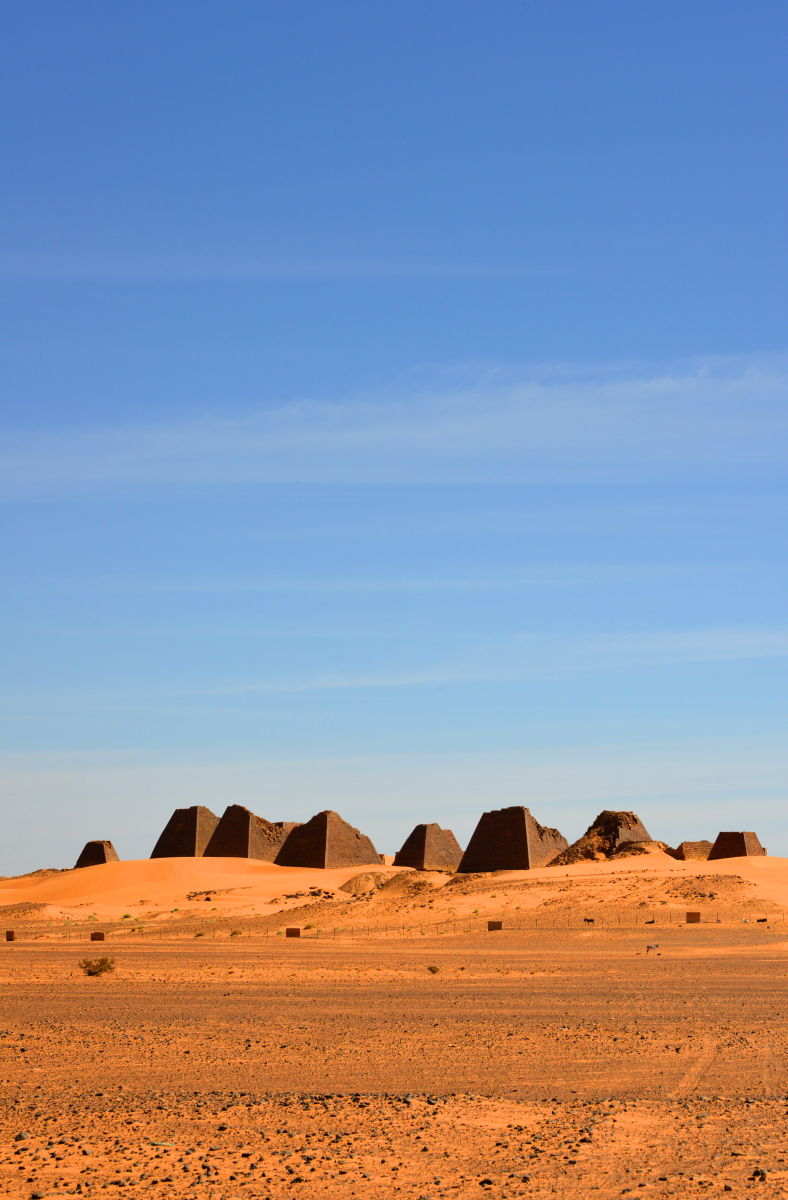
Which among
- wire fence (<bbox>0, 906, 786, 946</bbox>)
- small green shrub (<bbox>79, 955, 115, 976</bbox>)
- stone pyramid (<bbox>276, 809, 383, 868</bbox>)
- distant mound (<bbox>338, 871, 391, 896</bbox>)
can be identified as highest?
stone pyramid (<bbox>276, 809, 383, 868</bbox>)

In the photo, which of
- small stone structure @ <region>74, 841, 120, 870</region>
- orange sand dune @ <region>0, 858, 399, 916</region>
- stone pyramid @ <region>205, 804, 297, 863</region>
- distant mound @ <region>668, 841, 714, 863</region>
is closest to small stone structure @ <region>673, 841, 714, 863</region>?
distant mound @ <region>668, 841, 714, 863</region>

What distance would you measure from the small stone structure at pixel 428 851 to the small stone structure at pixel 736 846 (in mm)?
13999

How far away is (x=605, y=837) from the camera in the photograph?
178ft

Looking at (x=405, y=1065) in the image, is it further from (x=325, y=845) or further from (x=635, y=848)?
(x=325, y=845)

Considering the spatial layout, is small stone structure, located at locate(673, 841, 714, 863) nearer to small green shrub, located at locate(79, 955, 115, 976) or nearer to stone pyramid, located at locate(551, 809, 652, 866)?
stone pyramid, located at locate(551, 809, 652, 866)

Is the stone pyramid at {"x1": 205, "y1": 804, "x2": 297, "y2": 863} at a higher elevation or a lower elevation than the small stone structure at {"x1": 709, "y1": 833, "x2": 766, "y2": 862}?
higher

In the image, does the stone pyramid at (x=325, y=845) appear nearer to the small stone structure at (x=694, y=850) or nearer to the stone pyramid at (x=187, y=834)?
the stone pyramid at (x=187, y=834)

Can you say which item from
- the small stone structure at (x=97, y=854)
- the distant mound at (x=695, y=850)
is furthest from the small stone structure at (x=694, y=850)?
the small stone structure at (x=97, y=854)

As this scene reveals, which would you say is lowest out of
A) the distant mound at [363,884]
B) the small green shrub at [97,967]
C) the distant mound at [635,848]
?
the small green shrub at [97,967]

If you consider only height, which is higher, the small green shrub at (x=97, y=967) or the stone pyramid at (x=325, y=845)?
the stone pyramid at (x=325, y=845)

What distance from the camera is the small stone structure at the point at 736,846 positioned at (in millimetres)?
53781

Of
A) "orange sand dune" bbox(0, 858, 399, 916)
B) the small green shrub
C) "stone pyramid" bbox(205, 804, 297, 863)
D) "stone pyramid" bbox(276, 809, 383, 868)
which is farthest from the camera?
"stone pyramid" bbox(205, 804, 297, 863)

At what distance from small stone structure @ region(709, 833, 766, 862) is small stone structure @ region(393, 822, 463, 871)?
1400 cm

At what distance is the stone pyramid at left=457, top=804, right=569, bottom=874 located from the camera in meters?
50.8
